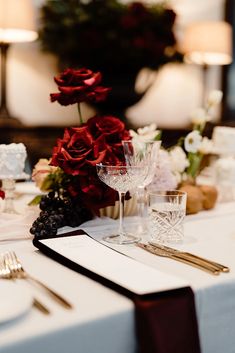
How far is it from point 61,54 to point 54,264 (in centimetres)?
251

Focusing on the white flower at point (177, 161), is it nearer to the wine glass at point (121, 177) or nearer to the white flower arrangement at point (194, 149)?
the white flower arrangement at point (194, 149)

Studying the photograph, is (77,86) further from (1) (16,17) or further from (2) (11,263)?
(1) (16,17)

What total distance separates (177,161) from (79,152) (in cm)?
39

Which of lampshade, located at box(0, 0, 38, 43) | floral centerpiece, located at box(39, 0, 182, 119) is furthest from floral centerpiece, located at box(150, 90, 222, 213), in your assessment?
floral centerpiece, located at box(39, 0, 182, 119)

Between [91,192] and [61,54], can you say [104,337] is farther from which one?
[61,54]

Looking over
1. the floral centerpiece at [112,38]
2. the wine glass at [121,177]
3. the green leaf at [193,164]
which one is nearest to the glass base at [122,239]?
the wine glass at [121,177]

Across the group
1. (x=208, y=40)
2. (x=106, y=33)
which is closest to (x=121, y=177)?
(x=106, y=33)

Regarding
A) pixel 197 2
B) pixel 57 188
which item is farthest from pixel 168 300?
pixel 197 2

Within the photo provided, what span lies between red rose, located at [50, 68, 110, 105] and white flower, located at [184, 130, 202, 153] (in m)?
0.35

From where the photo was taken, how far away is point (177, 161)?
1.49m

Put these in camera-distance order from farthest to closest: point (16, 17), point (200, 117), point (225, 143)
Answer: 1. point (16, 17)
2. point (225, 143)
3. point (200, 117)

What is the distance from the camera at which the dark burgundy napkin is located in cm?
76

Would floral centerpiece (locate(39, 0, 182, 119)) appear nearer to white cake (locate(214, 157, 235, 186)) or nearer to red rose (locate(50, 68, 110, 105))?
white cake (locate(214, 157, 235, 186))

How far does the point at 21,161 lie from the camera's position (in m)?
1.32
